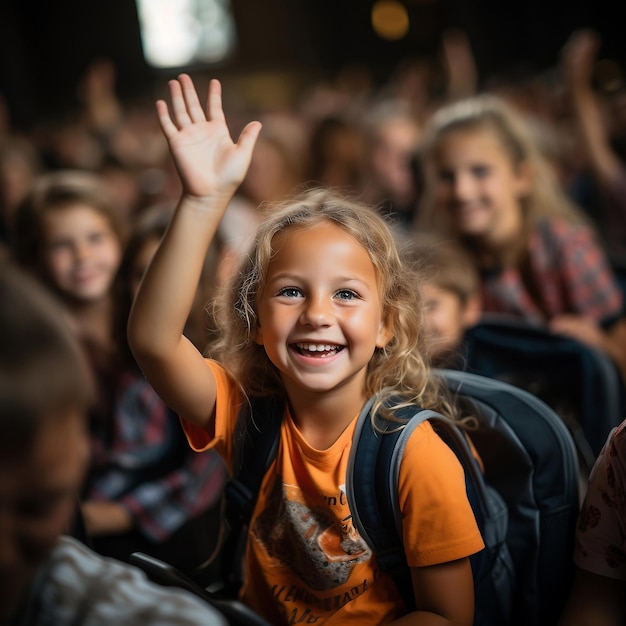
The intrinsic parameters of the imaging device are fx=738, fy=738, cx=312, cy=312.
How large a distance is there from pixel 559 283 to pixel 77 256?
60.5 inches

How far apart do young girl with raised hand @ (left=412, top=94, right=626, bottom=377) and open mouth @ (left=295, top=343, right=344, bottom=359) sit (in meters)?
1.25

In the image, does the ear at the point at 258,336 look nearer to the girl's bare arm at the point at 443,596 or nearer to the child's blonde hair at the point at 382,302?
the child's blonde hair at the point at 382,302

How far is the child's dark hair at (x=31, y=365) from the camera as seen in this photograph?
67cm

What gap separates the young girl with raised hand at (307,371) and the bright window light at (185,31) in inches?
532

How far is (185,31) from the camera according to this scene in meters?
14.1

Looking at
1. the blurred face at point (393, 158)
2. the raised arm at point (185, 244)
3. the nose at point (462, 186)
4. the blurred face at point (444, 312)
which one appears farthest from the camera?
the blurred face at point (393, 158)

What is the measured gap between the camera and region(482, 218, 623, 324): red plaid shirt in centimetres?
233

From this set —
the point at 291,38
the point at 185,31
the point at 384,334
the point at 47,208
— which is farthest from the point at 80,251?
the point at 291,38

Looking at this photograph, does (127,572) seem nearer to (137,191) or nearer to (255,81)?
(137,191)

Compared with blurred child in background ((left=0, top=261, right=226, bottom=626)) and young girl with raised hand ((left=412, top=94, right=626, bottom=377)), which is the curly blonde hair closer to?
young girl with raised hand ((left=412, top=94, right=626, bottom=377))

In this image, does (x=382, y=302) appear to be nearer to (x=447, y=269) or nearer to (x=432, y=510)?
(x=432, y=510)

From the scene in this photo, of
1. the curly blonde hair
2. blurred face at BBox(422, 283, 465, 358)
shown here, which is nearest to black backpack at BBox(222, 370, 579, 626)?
blurred face at BBox(422, 283, 465, 358)

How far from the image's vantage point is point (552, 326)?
89.5 inches

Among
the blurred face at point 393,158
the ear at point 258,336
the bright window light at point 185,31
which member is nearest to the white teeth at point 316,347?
the ear at point 258,336
